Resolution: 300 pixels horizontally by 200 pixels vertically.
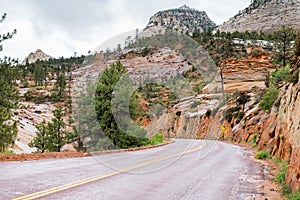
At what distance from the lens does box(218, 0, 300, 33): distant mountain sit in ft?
470

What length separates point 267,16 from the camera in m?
154

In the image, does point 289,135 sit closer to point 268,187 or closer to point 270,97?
point 268,187

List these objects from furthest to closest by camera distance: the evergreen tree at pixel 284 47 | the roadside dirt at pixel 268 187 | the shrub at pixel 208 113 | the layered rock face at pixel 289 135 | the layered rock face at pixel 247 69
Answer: the layered rock face at pixel 247 69 < the shrub at pixel 208 113 < the evergreen tree at pixel 284 47 < the layered rock face at pixel 289 135 < the roadside dirt at pixel 268 187

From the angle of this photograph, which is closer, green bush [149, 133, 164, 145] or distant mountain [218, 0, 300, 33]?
green bush [149, 133, 164, 145]

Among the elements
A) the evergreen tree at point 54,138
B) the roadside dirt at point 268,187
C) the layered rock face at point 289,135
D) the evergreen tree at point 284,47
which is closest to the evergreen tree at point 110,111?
the layered rock face at point 289,135

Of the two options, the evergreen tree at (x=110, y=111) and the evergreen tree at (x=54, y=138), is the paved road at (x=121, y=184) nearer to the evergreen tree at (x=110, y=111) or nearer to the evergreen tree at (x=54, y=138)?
the evergreen tree at (x=110, y=111)

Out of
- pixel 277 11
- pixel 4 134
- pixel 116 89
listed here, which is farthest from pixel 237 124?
pixel 277 11

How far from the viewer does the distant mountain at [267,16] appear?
143 metres

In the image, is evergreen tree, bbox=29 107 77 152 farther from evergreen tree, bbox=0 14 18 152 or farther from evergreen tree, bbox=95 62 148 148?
evergreen tree, bbox=0 14 18 152

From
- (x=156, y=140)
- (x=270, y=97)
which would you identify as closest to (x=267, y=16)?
(x=270, y=97)

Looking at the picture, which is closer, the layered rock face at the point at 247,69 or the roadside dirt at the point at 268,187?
the roadside dirt at the point at 268,187

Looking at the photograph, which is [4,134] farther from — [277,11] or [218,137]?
[277,11]

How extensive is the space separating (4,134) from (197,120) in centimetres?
3295

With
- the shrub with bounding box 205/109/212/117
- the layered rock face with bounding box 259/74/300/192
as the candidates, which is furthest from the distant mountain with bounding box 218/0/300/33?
the layered rock face with bounding box 259/74/300/192
